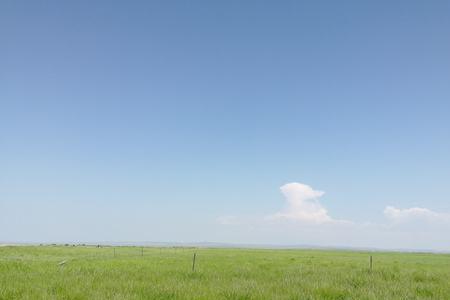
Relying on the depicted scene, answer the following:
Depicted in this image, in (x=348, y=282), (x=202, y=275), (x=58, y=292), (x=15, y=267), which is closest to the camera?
(x=58, y=292)

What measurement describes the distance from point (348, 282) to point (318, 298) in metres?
5.35

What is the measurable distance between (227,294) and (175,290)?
1.68 meters

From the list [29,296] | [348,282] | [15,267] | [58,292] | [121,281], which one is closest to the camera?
[29,296]

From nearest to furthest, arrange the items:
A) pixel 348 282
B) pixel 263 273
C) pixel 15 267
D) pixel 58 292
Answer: pixel 58 292
pixel 348 282
pixel 263 273
pixel 15 267

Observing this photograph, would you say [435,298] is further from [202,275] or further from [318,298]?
[202,275]

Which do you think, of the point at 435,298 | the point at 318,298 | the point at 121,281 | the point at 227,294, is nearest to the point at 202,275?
the point at 121,281

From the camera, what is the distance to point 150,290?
13.7 metres

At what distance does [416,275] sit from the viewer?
2123 centimetres

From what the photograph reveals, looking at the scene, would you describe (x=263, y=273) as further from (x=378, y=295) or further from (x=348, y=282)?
(x=378, y=295)

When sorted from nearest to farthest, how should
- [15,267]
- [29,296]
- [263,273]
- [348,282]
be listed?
1. [29,296]
2. [348,282]
3. [263,273]
4. [15,267]

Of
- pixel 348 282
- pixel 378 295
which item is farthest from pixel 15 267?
pixel 378 295

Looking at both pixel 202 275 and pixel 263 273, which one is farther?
pixel 263 273

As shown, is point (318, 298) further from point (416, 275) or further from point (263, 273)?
point (416, 275)

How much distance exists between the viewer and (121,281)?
15633 mm
